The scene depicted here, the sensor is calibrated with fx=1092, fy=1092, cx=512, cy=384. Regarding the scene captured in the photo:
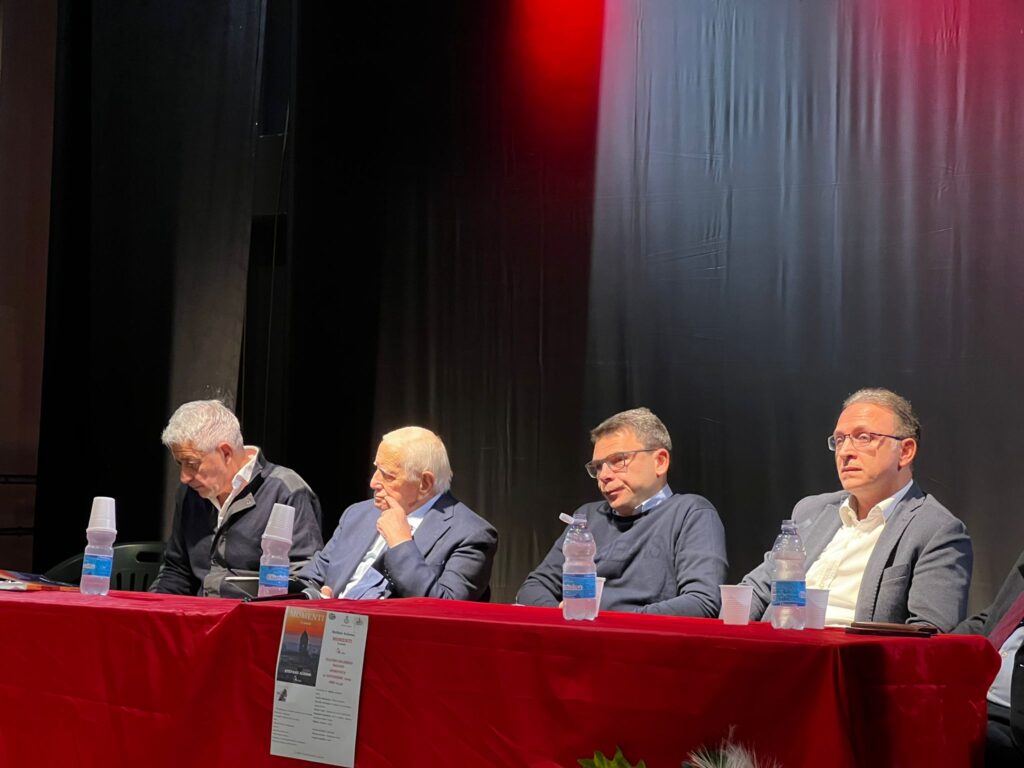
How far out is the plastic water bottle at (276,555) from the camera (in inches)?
83.1

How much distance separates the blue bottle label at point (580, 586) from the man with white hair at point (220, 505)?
140 cm

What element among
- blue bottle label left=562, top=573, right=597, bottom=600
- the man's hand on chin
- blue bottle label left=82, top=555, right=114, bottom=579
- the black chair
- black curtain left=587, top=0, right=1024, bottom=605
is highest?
black curtain left=587, top=0, right=1024, bottom=605

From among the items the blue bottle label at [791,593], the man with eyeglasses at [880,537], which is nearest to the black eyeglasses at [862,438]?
the man with eyeglasses at [880,537]

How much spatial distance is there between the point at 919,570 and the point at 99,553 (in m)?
1.65

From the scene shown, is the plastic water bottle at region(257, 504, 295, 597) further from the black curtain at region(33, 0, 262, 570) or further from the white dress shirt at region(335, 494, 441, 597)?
the black curtain at region(33, 0, 262, 570)

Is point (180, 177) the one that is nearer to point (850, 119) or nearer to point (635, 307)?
point (635, 307)

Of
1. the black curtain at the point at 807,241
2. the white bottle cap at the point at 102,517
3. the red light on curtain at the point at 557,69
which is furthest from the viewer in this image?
the red light on curtain at the point at 557,69

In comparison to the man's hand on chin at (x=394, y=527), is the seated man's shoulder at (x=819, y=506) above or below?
above

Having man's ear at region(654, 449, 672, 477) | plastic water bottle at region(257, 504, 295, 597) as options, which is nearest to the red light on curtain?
man's ear at region(654, 449, 672, 477)

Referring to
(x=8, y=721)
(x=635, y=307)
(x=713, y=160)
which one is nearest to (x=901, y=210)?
(x=713, y=160)

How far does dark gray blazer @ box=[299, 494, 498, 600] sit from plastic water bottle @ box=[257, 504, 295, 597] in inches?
17.1

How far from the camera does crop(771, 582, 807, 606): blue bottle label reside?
161cm

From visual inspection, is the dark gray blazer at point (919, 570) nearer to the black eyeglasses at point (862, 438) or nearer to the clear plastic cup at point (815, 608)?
the black eyeglasses at point (862, 438)

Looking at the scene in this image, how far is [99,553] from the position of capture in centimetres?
218
